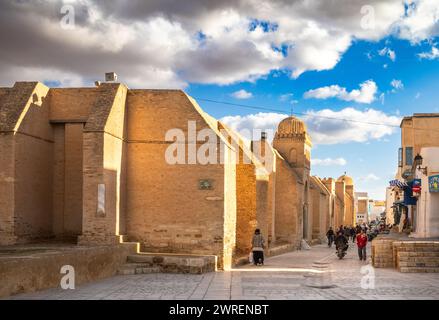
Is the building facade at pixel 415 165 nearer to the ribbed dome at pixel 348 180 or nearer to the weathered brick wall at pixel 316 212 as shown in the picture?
the weathered brick wall at pixel 316 212

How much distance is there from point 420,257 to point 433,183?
804 cm

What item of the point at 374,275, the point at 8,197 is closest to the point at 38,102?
the point at 8,197

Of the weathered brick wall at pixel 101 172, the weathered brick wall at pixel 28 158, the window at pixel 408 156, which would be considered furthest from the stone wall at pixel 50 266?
the window at pixel 408 156

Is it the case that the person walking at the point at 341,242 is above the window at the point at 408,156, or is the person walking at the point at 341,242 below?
below

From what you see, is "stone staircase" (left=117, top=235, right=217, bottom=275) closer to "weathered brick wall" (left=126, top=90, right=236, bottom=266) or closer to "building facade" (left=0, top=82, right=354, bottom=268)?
"building facade" (left=0, top=82, right=354, bottom=268)

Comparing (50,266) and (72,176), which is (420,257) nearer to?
(50,266)

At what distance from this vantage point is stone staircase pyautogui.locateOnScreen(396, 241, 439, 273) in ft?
54.3

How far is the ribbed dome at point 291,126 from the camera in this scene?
41.4 metres

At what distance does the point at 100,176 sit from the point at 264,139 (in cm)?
1997

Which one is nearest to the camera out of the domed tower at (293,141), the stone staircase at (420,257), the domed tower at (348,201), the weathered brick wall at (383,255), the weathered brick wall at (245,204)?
the stone staircase at (420,257)

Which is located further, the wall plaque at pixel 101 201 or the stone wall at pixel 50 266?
the wall plaque at pixel 101 201

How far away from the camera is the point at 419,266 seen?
1666 cm

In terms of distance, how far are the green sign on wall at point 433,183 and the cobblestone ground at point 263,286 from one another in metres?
7.73
